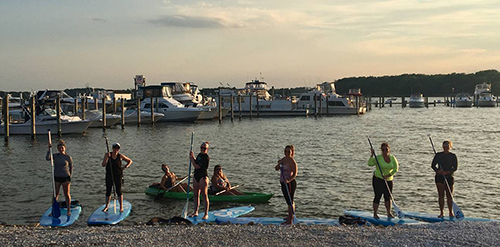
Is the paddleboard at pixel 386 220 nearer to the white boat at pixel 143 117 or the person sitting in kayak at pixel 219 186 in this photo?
the person sitting in kayak at pixel 219 186

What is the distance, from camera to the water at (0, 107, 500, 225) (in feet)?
51.0

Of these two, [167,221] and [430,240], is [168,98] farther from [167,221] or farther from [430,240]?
[430,240]

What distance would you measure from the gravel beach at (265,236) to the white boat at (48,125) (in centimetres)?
2903

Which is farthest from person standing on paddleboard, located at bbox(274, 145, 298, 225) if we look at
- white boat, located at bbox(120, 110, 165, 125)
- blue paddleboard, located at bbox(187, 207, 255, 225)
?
white boat, located at bbox(120, 110, 165, 125)

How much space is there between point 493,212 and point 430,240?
677cm

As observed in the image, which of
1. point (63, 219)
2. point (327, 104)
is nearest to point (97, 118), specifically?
point (63, 219)

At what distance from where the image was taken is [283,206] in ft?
51.1

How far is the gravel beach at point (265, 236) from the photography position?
912 cm

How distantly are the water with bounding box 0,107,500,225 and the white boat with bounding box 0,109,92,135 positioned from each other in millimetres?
688

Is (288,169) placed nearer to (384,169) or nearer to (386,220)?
(384,169)

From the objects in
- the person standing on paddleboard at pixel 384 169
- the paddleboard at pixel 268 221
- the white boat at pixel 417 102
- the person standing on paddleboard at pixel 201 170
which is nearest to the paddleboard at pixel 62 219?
the person standing on paddleboard at pixel 201 170

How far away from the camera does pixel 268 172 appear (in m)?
22.2

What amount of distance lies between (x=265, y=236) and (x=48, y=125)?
106 feet

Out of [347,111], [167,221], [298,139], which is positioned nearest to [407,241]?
[167,221]
